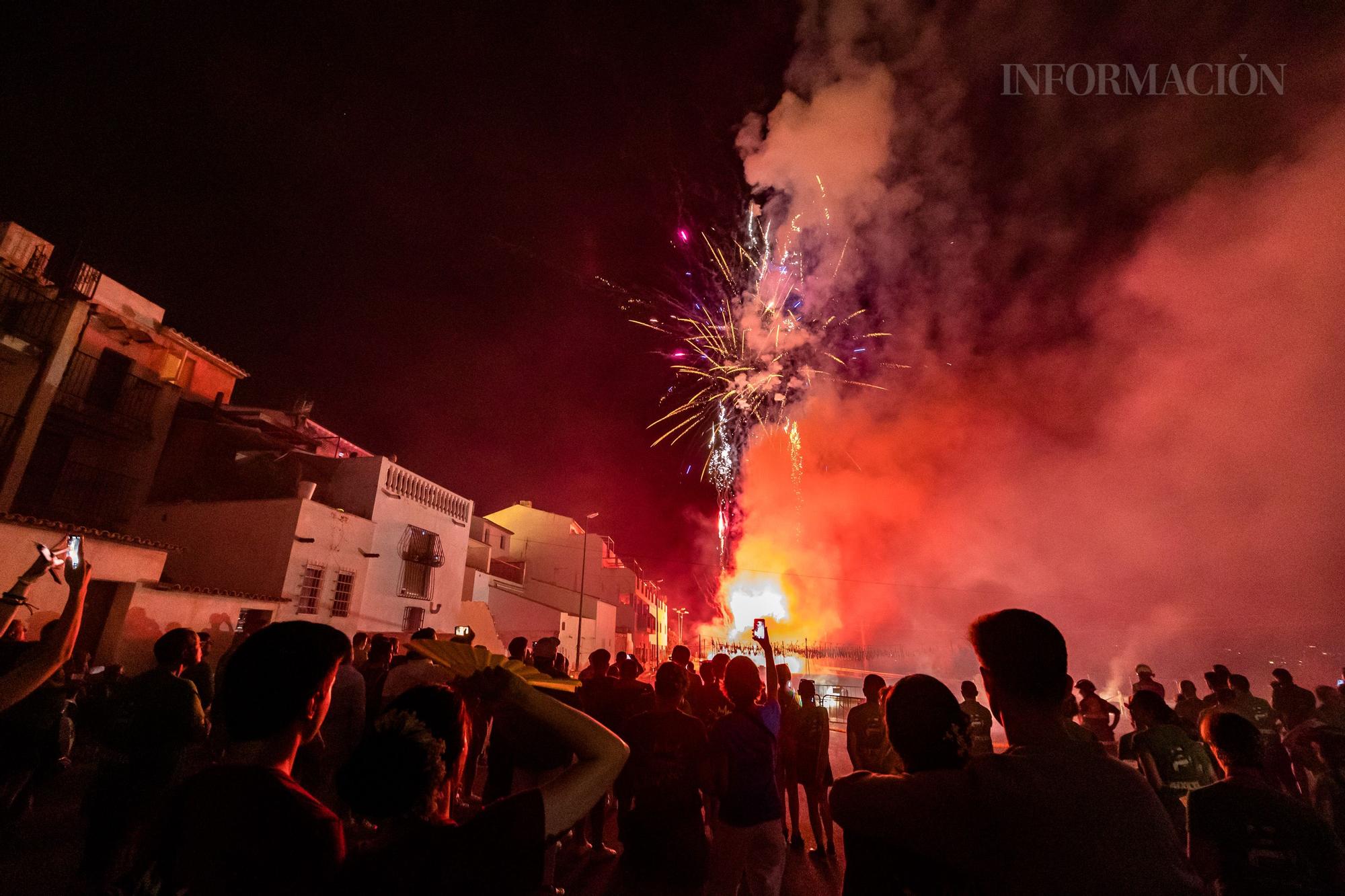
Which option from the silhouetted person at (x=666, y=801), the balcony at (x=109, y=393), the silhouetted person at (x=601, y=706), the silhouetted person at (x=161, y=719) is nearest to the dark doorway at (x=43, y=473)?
the balcony at (x=109, y=393)

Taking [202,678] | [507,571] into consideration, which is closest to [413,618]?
[507,571]

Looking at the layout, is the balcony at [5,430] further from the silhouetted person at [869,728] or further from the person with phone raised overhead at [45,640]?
the silhouetted person at [869,728]

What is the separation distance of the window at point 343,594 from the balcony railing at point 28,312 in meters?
10.5

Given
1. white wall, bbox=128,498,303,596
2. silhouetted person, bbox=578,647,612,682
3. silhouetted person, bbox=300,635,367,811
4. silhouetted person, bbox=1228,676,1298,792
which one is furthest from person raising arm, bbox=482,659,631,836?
white wall, bbox=128,498,303,596

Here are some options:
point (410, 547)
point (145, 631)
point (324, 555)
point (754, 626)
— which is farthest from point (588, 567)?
point (754, 626)

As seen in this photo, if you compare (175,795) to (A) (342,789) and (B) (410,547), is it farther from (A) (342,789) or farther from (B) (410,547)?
(B) (410,547)

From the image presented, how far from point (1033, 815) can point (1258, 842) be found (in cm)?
195

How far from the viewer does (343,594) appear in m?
20.5

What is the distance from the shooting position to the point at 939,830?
1835mm

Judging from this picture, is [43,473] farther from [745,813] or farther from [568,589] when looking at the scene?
[568,589]

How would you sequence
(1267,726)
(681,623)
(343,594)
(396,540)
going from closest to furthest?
(1267,726), (343,594), (396,540), (681,623)

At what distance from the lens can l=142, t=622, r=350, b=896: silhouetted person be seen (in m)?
1.51

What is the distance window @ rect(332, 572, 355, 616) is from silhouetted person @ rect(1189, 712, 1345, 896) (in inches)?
895

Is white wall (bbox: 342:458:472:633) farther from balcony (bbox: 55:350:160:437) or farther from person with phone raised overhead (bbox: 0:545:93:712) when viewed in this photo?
person with phone raised overhead (bbox: 0:545:93:712)
